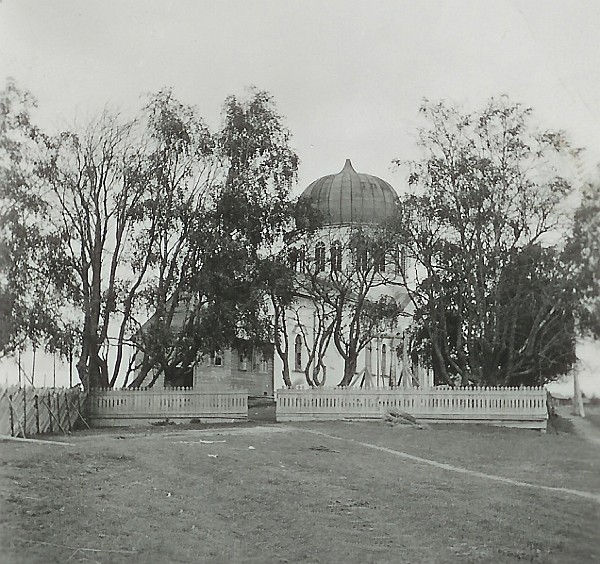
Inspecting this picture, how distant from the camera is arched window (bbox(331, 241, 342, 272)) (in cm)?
318

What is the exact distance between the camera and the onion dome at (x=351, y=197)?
9.25ft

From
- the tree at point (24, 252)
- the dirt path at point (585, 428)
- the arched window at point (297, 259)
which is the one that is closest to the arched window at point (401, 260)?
the arched window at point (297, 259)

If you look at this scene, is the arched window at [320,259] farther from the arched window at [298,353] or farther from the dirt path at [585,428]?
the dirt path at [585,428]

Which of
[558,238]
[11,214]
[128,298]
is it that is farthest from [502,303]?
[11,214]

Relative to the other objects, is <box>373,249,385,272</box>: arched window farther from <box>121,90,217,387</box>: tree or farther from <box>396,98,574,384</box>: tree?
<box>121,90,217,387</box>: tree

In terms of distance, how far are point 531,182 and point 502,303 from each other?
39 cm

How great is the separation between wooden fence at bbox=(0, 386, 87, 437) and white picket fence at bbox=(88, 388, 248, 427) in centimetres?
6

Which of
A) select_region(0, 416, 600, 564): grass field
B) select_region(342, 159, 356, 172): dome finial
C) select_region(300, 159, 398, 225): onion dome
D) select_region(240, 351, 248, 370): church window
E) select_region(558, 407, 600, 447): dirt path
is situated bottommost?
select_region(0, 416, 600, 564): grass field

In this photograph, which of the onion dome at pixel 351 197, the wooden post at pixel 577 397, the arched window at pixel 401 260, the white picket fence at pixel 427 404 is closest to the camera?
the wooden post at pixel 577 397

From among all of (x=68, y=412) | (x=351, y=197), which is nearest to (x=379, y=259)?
(x=351, y=197)

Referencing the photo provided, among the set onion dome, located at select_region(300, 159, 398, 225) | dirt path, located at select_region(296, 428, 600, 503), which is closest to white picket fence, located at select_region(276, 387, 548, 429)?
dirt path, located at select_region(296, 428, 600, 503)

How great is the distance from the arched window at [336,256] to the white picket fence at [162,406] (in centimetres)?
59

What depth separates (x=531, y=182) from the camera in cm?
264

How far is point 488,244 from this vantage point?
8.91 ft
